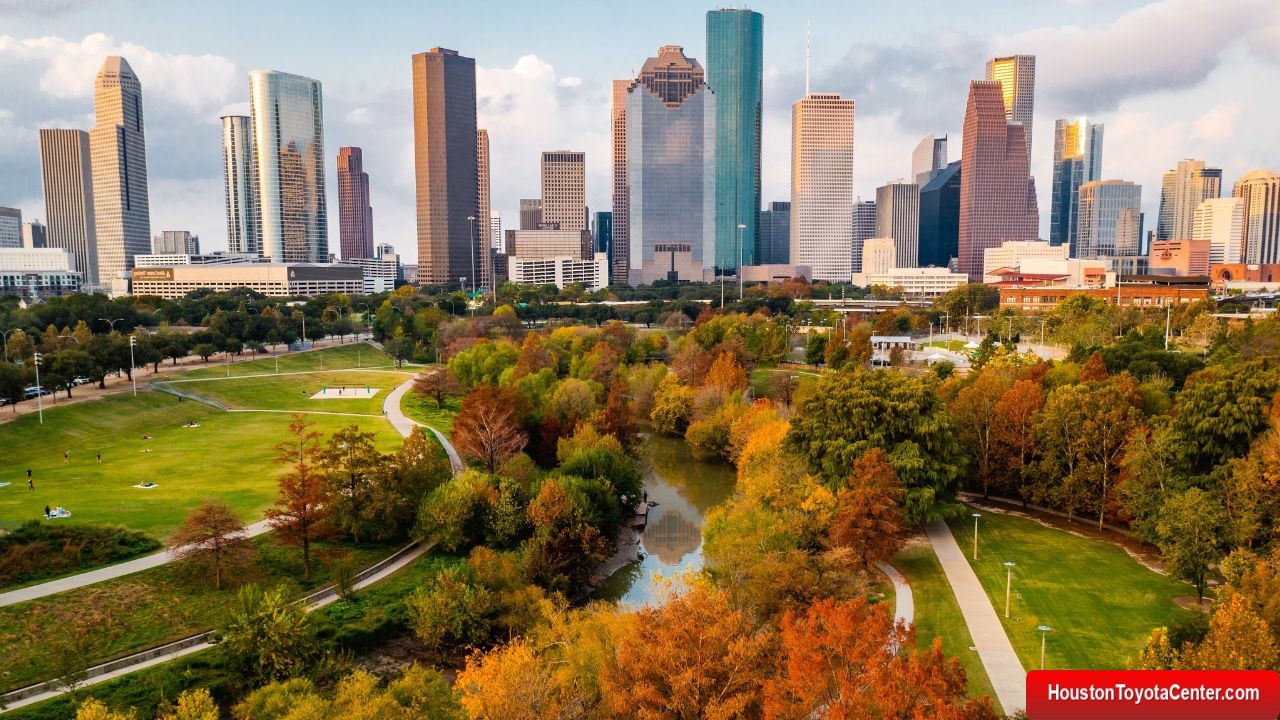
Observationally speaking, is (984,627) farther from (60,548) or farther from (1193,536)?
(60,548)

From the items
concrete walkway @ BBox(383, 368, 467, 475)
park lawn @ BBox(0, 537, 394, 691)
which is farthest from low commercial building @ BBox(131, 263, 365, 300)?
park lawn @ BBox(0, 537, 394, 691)

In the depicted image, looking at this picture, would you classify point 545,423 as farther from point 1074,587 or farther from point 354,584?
point 1074,587

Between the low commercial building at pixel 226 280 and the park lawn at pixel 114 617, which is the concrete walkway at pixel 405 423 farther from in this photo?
the low commercial building at pixel 226 280

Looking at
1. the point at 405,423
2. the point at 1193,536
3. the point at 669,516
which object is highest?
the point at 1193,536

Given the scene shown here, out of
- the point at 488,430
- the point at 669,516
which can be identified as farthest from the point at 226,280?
the point at 669,516

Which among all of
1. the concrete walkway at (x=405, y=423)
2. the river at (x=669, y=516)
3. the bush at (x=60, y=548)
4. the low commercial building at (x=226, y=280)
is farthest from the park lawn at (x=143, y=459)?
the low commercial building at (x=226, y=280)

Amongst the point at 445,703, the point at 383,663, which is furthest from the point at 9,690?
the point at 445,703
